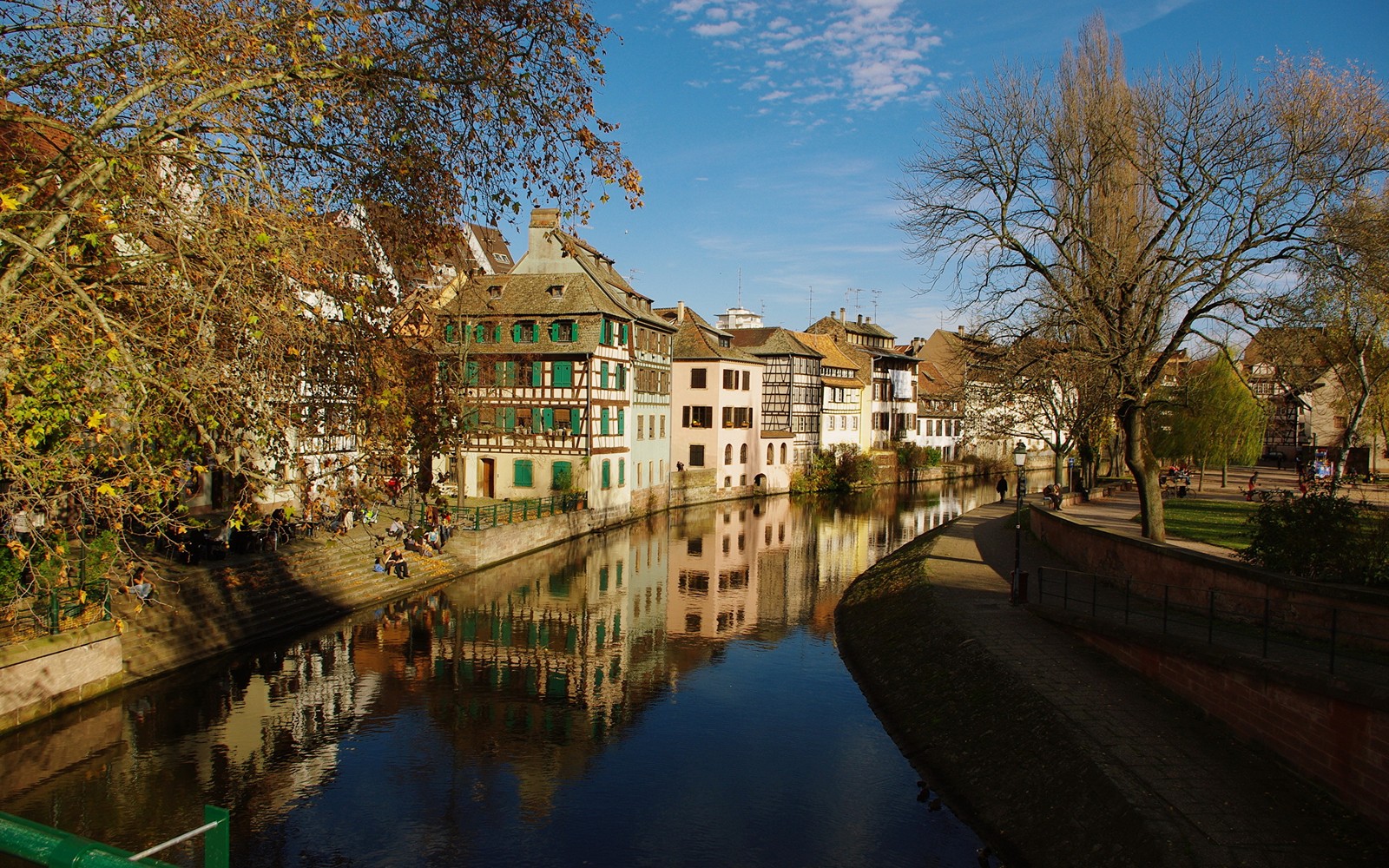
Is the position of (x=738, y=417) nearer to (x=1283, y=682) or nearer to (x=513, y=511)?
(x=513, y=511)

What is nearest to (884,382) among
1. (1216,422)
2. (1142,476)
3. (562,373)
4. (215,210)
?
(1216,422)

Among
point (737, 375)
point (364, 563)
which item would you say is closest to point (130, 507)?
point (364, 563)

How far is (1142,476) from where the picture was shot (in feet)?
71.7

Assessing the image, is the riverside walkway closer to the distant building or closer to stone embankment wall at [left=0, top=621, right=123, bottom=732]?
stone embankment wall at [left=0, top=621, right=123, bottom=732]

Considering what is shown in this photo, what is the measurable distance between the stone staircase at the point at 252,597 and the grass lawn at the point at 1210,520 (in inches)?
862

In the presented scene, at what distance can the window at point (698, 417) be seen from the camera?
53.2 m

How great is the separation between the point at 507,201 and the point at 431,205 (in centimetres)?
79

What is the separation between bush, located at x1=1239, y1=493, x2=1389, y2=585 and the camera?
14375mm

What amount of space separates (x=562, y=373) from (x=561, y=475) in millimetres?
4522

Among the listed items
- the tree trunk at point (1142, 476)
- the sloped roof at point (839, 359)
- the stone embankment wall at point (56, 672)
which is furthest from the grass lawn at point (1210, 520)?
the sloped roof at point (839, 359)

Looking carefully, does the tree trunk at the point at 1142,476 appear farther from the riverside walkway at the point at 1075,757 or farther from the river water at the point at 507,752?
the river water at the point at 507,752

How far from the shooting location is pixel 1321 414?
57.3 meters

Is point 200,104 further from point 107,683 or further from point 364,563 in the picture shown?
point 364,563

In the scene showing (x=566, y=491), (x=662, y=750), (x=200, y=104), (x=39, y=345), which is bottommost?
(x=662, y=750)
